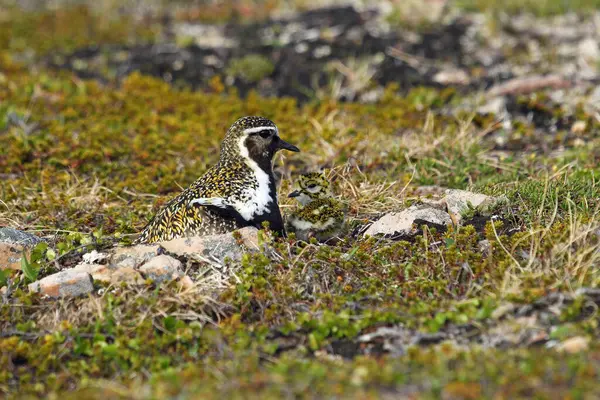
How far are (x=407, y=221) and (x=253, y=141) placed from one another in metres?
1.45

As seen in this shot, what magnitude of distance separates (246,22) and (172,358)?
11.5 meters

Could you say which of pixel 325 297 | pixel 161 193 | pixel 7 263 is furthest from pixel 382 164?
pixel 7 263

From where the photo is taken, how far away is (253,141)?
6.95 m

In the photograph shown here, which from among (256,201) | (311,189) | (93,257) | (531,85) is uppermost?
(256,201)

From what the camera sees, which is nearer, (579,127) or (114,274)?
(114,274)

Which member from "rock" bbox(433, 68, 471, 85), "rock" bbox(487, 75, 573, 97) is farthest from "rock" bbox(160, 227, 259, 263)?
"rock" bbox(433, 68, 471, 85)

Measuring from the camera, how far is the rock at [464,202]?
7.00 metres

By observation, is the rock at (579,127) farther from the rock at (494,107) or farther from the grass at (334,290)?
the rock at (494,107)

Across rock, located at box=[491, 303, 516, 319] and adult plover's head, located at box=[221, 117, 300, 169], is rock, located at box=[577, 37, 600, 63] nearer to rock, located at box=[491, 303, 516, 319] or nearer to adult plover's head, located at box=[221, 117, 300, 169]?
adult plover's head, located at box=[221, 117, 300, 169]

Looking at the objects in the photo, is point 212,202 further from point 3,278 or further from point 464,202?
point 464,202

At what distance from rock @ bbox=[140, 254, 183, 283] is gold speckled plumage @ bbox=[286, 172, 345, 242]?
125 centimetres

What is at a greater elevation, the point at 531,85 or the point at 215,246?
the point at 215,246

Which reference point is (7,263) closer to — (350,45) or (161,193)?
(161,193)

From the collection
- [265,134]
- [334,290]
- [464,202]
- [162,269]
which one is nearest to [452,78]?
[464,202]
